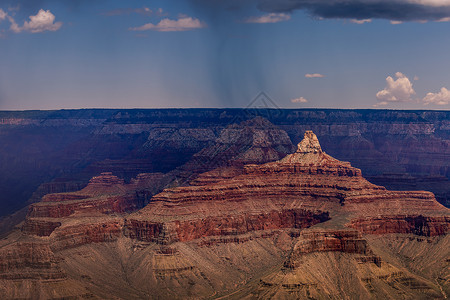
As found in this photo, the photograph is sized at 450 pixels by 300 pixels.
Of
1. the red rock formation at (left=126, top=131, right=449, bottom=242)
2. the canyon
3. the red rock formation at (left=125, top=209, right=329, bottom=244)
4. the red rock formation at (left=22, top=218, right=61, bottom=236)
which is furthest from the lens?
the red rock formation at (left=22, top=218, right=61, bottom=236)

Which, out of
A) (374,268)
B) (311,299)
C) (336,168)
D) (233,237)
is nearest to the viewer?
(311,299)

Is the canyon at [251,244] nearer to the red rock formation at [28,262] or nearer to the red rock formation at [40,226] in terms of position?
the red rock formation at [28,262]

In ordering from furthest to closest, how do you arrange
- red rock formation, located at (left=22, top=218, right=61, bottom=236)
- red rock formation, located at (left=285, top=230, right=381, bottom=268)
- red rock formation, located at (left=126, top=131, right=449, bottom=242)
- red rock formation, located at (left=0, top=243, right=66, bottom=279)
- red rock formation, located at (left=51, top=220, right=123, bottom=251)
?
red rock formation, located at (left=22, top=218, right=61, bottom=236)
red rock formation, located at (left=126, top=131, right=449, bottom=242)
red rock formation, located at (left=51, top=220, right=123, bottom=251)
red rock formation, located at (left=285, top=230, right=381, bottom=268)
red rock formation, located at (left=0, top=243, right=66, bottom=279)

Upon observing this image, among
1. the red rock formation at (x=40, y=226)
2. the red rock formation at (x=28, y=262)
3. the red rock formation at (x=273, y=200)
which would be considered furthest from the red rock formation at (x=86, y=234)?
the red rock formation at (x=28, y=262)

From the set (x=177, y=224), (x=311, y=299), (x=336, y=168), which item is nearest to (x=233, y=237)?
(x=177, y=224)

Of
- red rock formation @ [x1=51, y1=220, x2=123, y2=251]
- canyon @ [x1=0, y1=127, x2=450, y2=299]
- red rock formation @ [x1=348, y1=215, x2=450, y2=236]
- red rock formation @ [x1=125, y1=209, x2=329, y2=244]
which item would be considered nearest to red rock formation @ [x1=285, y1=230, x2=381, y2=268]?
canyon @ [x1=0, y1=127, x2=450, y2=299]

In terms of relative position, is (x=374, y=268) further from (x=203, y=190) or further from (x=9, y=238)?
(x=9, y=238)

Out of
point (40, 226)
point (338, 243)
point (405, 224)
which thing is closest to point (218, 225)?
point (40, 226)

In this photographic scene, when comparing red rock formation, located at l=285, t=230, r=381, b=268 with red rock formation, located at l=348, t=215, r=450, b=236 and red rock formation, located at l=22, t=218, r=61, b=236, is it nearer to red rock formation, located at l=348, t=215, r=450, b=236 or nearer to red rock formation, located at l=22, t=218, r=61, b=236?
red rock formation, located at l=348, t=215, r=450, b=236
